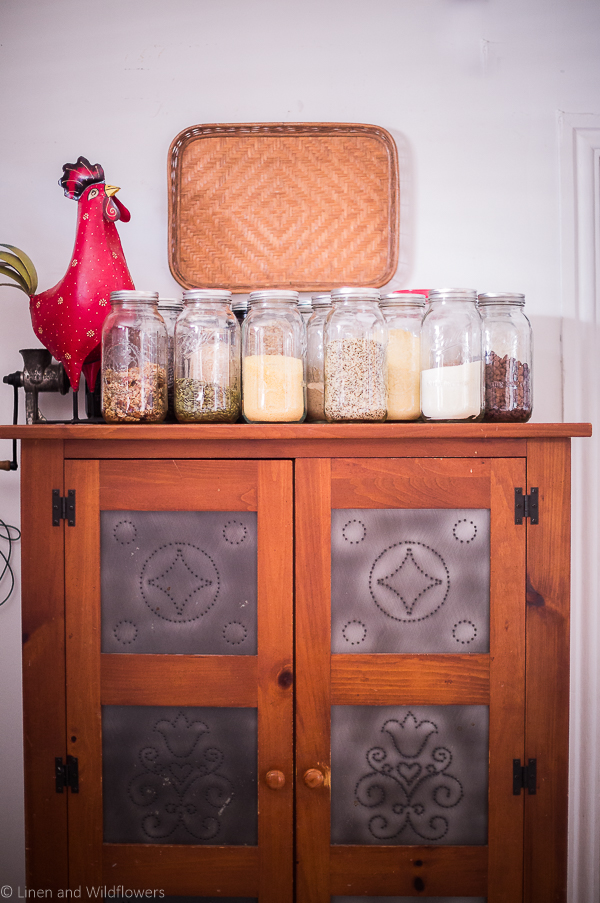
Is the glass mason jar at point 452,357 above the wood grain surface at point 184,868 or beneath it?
above

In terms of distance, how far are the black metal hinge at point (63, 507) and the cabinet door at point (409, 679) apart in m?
0.41

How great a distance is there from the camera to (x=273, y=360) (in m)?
1.04

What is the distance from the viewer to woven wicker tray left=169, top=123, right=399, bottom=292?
1.43m

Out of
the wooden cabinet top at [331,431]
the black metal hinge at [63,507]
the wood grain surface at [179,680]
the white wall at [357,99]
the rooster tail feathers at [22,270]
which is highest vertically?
the white wall at [357,99]

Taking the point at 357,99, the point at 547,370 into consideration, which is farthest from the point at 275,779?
the point at 357,99

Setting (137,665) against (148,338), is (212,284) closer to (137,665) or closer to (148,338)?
(148,338)

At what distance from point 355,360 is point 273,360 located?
15 cm

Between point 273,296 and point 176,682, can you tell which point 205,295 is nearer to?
point 273,296

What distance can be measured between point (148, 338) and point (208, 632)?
0.55 meters

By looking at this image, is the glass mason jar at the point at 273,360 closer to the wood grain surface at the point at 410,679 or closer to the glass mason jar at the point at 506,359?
the glass mason jar at the point at 506,359

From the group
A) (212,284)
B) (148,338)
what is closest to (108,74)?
(212,284)

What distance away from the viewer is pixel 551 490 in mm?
1025

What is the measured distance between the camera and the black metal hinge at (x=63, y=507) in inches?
41.3

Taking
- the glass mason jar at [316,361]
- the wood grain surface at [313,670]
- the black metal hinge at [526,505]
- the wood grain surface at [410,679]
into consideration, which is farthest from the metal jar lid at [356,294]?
the wood grain surface at [410,679]
